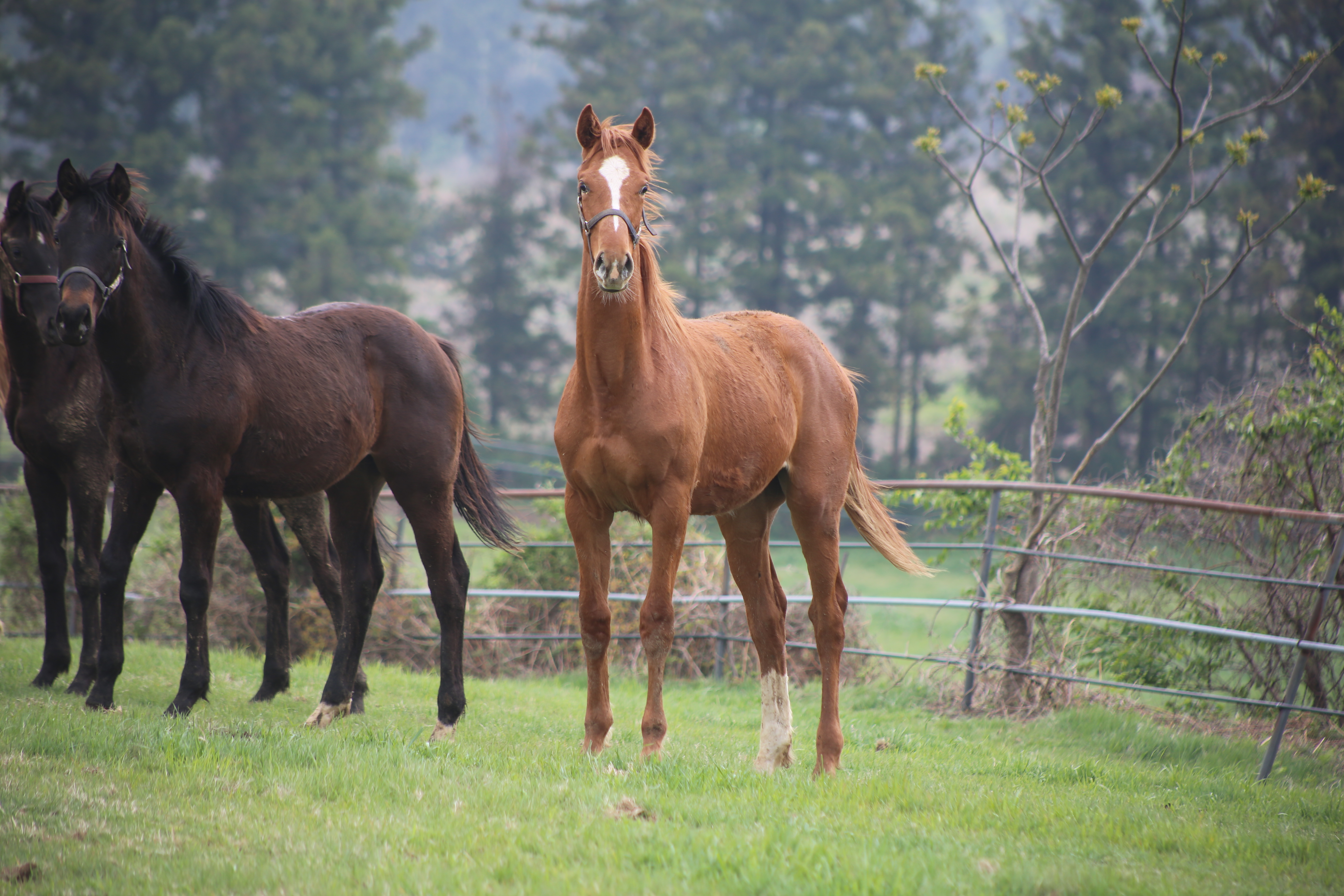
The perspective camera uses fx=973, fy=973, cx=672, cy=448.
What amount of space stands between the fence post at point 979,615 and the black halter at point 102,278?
5519mm

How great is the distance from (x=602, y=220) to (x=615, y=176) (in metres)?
0.24

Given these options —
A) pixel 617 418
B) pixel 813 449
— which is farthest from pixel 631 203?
pixel 813 449

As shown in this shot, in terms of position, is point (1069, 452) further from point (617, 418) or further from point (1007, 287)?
point (617, 418)

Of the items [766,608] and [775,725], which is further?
[766,608]

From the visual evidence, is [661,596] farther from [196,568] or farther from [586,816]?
[196,568]

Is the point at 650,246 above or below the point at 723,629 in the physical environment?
above

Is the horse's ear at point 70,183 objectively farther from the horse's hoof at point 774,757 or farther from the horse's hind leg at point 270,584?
the horse's hoof at point 774,757

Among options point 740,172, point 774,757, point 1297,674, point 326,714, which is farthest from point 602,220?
point 740,172

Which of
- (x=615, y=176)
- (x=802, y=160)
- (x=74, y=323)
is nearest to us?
(x=615, y=176)

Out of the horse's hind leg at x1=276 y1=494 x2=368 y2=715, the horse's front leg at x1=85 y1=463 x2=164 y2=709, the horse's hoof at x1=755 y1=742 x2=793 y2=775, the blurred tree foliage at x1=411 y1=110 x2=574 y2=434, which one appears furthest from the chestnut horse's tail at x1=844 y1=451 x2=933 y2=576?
the blurred tree foliage at x1=411 y1=110 x2=574 y2=434

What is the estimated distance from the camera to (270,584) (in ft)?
19.6

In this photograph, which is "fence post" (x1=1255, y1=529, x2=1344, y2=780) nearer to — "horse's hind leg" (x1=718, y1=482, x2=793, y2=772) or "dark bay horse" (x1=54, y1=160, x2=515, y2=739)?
"horse's hind leg" (x1=718, y1=482, x2=793, y2=772)

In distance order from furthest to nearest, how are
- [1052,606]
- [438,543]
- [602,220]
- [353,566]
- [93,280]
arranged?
[1052,606] → [353,566] → [438,543] → [93,280] → [602,220]

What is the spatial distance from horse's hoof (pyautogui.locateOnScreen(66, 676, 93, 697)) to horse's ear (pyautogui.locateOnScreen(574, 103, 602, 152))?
4.23 meters
